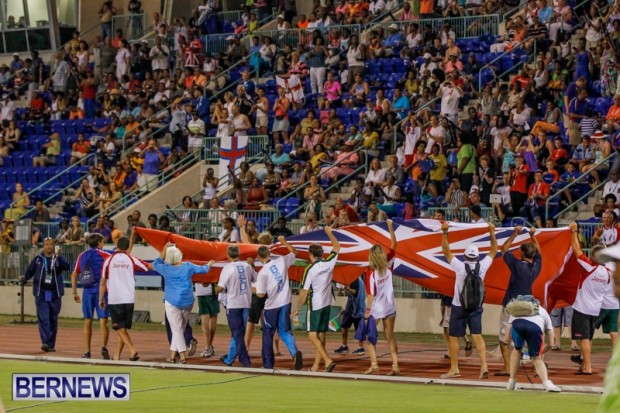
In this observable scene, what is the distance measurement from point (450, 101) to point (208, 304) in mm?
10990

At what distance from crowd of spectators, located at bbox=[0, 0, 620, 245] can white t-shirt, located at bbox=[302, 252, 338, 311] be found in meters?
3.82

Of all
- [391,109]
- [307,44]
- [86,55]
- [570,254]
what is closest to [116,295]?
[570,254]

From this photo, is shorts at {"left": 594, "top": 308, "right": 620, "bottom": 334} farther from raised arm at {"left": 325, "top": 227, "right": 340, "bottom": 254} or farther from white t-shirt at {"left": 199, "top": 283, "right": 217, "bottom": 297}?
white t-shirt at {"left": 199, "top": 283, "right": 217, "bottom": 297}

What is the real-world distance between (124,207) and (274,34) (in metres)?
7.68

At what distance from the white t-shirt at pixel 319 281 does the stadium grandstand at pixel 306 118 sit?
3.99 m

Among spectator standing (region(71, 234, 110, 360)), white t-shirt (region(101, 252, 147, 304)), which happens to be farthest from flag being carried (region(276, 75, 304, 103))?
white t-shirt (region(101, 252, 147, 304))

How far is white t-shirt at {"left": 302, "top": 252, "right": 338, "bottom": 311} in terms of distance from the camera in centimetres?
1811

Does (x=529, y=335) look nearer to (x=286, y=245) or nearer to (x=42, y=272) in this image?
(x=286, y=245)

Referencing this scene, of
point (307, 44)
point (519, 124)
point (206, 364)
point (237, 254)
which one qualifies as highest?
point (307, 44)

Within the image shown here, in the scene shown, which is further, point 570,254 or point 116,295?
point 116,295

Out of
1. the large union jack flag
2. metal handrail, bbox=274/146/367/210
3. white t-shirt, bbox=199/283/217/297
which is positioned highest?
metal handrail, bbox=274/146/367/210

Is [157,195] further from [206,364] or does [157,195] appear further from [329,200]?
[206,364]

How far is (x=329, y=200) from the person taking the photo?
30.2 m

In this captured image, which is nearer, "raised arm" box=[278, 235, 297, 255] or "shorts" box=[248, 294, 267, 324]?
"shorts" box=[248, 294, 267, 324]
